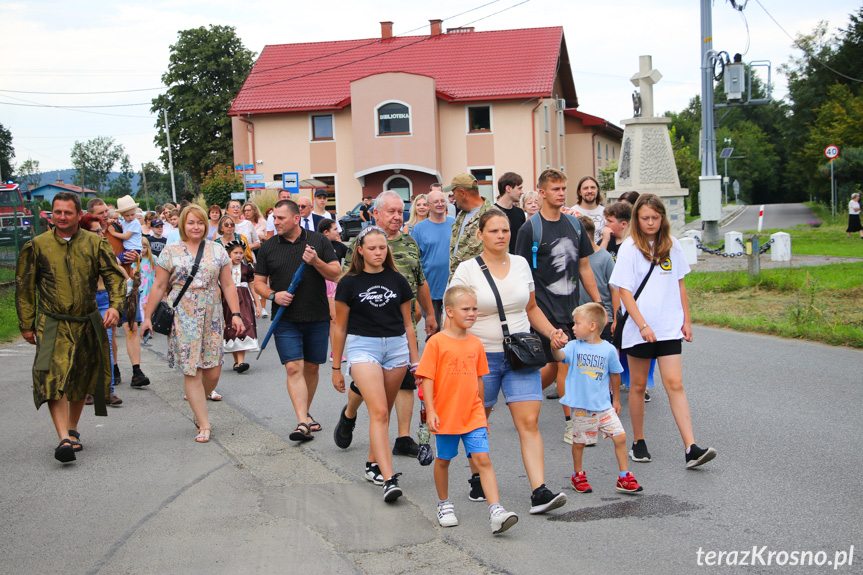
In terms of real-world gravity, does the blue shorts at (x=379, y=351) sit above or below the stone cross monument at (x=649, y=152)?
below

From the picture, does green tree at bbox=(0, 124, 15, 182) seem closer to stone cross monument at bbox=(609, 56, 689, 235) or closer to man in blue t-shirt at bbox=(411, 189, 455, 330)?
stone cross monument at bbox=(609, 56, 689, 235)

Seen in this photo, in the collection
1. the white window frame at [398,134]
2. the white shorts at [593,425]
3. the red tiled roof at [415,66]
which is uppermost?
the red tiled roof at [415,66]

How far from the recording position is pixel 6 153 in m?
107

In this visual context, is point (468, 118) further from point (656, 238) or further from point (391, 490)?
point (391, 490)

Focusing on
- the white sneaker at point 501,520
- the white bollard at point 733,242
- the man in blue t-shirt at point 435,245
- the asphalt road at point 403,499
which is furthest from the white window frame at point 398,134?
the white sneaker at point 501,520

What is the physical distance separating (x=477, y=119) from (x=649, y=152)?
64.8ft

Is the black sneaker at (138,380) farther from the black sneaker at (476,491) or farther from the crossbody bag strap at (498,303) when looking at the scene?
the crossbody bag strap at (498,303)

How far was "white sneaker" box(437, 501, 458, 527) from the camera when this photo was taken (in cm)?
491

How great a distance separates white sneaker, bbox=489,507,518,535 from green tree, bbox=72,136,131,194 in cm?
13668

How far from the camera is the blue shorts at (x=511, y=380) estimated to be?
517cm

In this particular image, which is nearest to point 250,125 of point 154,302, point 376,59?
point 376,59

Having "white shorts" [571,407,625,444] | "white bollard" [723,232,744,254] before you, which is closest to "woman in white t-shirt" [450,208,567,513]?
"white shorts" [571,407,625,444]

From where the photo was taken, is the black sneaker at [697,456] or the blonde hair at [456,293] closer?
the blonde hair at [456,293]

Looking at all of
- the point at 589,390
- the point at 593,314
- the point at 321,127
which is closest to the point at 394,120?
the point at 321,127
